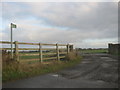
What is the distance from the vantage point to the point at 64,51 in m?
18.2

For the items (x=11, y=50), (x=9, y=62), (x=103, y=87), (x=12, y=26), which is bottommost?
(x=103, y=87)

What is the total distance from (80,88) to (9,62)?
15.2 ft

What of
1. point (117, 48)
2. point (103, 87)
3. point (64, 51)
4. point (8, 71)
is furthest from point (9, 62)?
point (117, 48)

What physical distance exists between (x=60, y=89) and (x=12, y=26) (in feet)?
17.8

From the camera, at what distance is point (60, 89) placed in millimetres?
6141

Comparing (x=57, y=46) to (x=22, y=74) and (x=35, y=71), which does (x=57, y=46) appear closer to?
(x=35, y=71)

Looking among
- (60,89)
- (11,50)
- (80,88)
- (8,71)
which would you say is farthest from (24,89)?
(11,50)

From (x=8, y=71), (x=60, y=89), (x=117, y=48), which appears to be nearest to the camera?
(x=60, y=89)

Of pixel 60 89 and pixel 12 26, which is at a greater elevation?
pixel 12 26

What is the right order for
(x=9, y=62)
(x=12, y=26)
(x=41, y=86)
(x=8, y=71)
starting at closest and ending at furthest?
(x=41, y=86) → (x=8, y=71) → (x=9, y=62) → (x=12, y=26)

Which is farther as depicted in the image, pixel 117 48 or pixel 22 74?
pixel 117 48

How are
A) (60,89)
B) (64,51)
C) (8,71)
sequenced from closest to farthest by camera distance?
(60,89)
(8,71)
(64,51)

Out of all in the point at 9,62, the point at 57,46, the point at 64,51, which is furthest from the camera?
the point at 64,51

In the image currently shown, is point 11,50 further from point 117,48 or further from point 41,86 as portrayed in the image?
point 117,48
